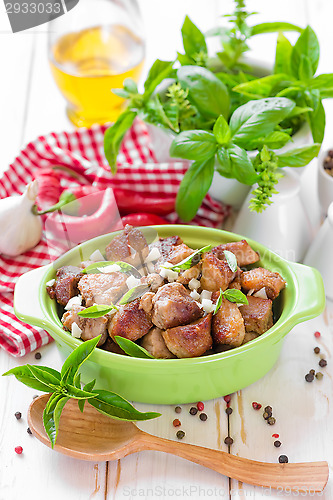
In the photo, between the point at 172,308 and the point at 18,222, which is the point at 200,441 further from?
the point at 18,222

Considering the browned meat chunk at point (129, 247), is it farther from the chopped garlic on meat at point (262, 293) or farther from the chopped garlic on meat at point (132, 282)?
the chopped garlic on meat at point (262, 293)

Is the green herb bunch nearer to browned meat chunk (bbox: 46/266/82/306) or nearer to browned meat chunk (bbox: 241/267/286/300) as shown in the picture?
browned meat chunk (bbox: 241/267/286/300)

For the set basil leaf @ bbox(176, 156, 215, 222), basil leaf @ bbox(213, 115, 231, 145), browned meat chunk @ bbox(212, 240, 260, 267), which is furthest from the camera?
basil leaf @ bbox(176, 156, 215, 222)

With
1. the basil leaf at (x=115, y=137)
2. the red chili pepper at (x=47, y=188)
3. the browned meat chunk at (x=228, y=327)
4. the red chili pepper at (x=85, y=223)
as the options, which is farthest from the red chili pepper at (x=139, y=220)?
the browned meat chunk at (x=228, y=327)

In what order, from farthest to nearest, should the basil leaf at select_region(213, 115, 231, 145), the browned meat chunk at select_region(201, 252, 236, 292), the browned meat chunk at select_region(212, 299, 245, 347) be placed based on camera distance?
the basil leaf at select_region(213, 115, 231, 145) → the browned meat chunk at select_region(201, 252, 236, 292) → the browned meat chunk at select_region(212, 299, 245, 347)

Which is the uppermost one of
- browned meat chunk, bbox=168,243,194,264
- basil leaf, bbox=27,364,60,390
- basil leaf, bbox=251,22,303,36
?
basil leaf, bbox=251,22,303,36

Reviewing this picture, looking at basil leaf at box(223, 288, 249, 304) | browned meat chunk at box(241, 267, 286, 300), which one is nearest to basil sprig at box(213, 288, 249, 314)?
basil leaf at box(223, 288, 249, 304)

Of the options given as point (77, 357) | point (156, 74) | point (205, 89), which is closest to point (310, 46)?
point (205, 89)

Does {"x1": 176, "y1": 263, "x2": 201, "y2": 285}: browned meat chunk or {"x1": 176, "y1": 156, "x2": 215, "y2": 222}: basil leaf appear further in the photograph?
{"x1": 176, "y1": 156, "x2": 215, "y2": 222}: basil leaf
